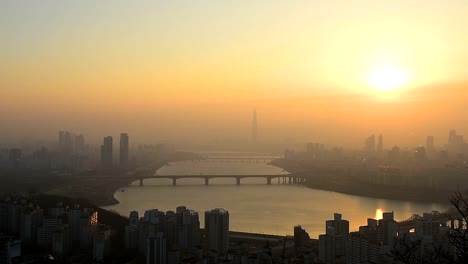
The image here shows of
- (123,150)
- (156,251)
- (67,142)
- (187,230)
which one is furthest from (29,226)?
(67,142)

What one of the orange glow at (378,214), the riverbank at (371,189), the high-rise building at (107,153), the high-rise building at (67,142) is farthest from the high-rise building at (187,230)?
the high-rise building at (67,142)

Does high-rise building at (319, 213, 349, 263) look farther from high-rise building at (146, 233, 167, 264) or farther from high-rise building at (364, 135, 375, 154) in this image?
high-rise building at (364, 135, 375, 154)

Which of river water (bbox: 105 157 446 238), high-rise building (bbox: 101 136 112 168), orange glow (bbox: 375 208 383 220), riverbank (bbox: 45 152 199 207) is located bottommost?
orange glow (bbox: 375 208 383 220)

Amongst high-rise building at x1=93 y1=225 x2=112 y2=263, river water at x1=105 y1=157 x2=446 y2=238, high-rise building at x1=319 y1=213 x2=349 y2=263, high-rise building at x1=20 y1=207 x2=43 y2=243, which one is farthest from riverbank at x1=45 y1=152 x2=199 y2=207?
high-rise building at x1=319 y1=213 x2=349 y2=263

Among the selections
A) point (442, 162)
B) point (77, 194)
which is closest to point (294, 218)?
point (77, 194)

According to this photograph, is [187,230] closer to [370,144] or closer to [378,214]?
[378,214]

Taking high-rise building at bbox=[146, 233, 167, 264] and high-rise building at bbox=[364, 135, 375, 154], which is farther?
high-rise building at bbox=[364, 135, 375, 154]
